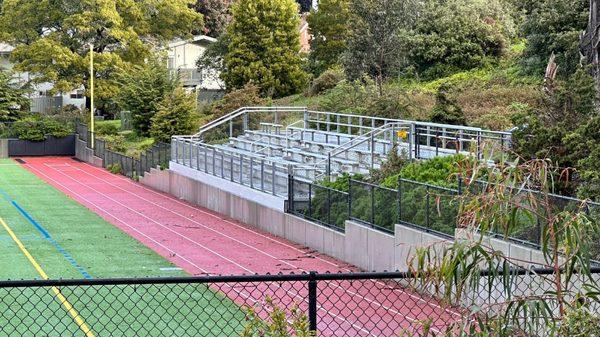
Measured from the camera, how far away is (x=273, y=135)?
142 feet

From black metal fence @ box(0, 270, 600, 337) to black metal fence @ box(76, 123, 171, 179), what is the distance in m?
23.0

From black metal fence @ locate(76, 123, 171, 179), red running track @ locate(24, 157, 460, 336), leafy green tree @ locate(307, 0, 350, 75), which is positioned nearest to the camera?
red running track @ locate(24, 157, 460, 336)

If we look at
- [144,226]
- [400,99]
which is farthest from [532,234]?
[400,99]

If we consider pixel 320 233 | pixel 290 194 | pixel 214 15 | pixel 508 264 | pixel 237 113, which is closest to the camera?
pixel 508 264

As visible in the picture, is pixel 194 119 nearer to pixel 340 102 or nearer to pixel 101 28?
pixel 340 102

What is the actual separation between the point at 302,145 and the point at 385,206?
16.1m

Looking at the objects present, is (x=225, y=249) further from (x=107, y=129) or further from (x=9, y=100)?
(x=9, y=100)

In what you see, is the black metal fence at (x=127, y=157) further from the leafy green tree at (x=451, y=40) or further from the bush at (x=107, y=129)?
the leafy green tree at (x=451, y=40)

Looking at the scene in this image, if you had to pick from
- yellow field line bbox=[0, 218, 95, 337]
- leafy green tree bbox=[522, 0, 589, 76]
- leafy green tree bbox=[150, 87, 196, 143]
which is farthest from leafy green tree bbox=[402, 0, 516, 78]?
yellow field line bbox=[0, 218, 95, 337]

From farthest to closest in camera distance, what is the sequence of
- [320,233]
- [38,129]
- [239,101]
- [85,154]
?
1. [38,129]
2. [85,154]
3. [239,101]
4. [320,233]

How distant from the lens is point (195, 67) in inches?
3376

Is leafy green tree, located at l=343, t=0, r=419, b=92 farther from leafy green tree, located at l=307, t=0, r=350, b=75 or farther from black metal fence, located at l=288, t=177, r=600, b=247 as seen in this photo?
black metal fence, located at l=288, t=177, r=600, b=247

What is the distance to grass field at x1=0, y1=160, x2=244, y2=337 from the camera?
1872 centimetres

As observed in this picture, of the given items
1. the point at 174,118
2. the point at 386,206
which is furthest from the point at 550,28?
the point at 386,206
